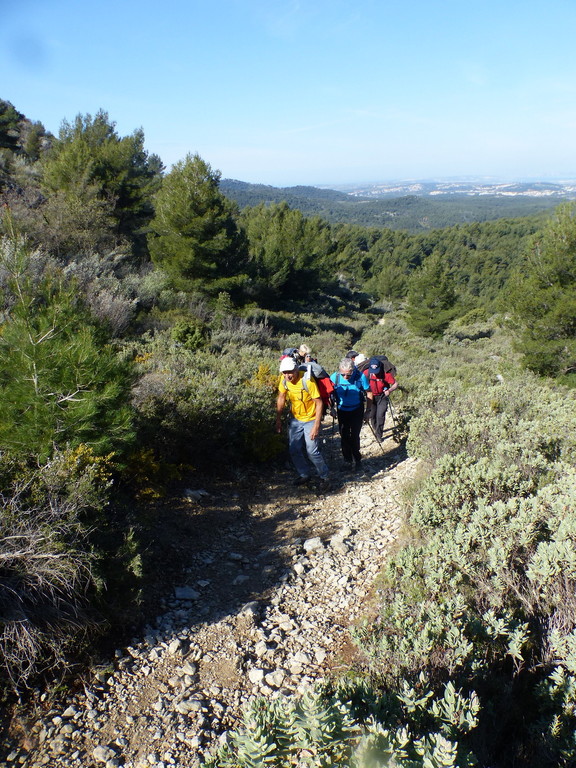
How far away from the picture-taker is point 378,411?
6.55 meters

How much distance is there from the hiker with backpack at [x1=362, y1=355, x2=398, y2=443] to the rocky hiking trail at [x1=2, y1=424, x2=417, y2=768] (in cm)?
167

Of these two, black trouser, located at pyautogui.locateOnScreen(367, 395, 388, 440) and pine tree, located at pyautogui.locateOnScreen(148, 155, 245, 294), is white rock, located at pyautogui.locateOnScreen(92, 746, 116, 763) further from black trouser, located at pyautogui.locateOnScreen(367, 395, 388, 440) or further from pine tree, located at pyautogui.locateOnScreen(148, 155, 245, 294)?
pine tree, located at pyautogui.locateOnScreen(148, 155, 245, 294)

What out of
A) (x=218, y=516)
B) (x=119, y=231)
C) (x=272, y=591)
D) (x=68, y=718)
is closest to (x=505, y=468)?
(x=272, y=591)

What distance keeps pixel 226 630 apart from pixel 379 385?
13.6 feet

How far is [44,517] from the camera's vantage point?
8.55 ft

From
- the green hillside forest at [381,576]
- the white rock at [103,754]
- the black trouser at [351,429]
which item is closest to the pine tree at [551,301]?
the green hillside forest at [381,576]

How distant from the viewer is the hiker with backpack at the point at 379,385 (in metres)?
6.32

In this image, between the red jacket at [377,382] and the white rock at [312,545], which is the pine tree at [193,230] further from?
the white rock at [312,545]

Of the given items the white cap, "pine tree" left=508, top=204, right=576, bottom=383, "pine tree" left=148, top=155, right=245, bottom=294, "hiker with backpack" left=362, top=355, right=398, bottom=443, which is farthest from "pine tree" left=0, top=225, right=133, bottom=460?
"pine tree" left=508, top=204, right=576, bottom=383

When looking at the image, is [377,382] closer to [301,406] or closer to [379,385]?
[379,385]

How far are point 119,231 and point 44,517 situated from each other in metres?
18.1

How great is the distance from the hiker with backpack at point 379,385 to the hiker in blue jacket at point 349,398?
74cm

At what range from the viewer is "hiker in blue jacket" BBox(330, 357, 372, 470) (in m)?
5.38

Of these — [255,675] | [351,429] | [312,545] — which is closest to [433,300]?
[351,429]
